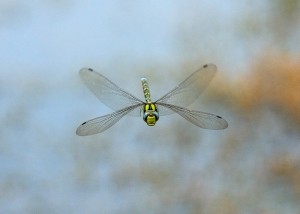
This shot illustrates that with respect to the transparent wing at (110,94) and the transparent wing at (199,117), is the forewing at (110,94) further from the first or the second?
the transparent wing at (199,117)

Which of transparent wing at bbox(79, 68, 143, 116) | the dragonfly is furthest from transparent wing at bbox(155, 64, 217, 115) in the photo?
transparent wing at bbox(79, 68, 143, 116)

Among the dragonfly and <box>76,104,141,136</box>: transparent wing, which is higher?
the dragonfly

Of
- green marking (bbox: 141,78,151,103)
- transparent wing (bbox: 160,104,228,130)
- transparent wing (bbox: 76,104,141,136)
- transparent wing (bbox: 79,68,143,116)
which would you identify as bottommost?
transparent wing (bbox: 76,104,141,136)

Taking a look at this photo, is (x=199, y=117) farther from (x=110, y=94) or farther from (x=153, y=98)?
(x=110, y=94)

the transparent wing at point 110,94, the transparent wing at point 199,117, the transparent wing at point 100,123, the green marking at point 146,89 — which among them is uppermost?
the green marking at point 146,89

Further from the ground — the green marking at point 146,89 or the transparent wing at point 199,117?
the green marking at point 146,89

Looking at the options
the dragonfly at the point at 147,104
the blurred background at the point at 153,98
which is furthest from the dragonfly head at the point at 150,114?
the blurred background at the point at 153,98

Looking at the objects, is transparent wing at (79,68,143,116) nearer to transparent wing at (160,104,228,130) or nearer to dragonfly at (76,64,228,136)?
dragonfly at (76,64,228,136)

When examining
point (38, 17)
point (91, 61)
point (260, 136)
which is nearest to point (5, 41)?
point (38, 17)
